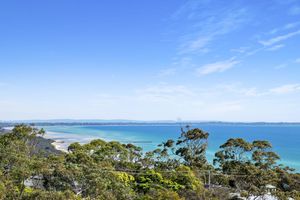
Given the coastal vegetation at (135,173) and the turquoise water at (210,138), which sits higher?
the coastal vegetation at (135,173)

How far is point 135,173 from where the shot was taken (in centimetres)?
1625

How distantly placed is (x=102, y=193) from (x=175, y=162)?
11.2 meters

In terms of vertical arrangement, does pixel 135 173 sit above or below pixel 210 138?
above

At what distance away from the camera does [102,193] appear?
31.5 feet

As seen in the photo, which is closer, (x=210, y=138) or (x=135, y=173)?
(x=135, y=173)

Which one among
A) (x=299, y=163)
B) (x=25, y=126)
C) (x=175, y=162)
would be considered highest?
(x=25, y=126)

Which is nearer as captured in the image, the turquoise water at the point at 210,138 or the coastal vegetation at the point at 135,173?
the coastal vegetation at the point at 135,173

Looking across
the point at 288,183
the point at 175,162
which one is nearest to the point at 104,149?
the point at 175,162

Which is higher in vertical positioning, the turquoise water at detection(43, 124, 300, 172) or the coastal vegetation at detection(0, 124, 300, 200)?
the coastal vegetation at detection(0, 124, 300, 200)

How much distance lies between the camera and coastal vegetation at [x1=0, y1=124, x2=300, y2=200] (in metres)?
10.2

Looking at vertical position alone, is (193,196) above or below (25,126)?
below

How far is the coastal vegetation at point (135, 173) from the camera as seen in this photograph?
401 inches

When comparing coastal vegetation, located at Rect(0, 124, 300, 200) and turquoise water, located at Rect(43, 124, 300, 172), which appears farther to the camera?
turquoise water, located at Rect(43, 124, 300, 172)

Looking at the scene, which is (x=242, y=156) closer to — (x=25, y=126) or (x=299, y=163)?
(x=25, y=126)
